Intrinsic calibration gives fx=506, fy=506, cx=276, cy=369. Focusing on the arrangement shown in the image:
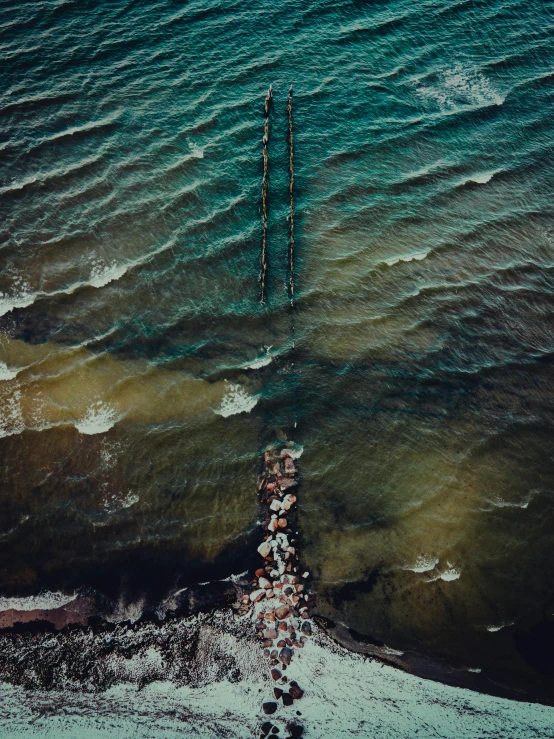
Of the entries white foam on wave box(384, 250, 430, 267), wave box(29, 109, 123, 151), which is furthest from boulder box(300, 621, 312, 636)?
wave box(29, 109, 123, 151)

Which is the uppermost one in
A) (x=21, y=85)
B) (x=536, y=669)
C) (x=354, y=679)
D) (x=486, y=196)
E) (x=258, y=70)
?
(x=21, y=85)

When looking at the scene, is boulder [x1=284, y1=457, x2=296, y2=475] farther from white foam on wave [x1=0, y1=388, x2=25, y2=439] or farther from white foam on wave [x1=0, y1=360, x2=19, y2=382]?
white foam on wave [x1=0, y1=360, x2=19, y2=382]

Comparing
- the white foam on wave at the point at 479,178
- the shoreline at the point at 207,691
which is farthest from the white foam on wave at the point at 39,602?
the white foam on wave at the point at 479,178

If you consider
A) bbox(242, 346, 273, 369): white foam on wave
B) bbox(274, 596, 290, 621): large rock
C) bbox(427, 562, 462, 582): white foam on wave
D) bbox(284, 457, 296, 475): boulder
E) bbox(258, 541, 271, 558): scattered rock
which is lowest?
bbox(427, 562, 462, 582): white foam on wave

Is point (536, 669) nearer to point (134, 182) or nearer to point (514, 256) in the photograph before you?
point (514, 256)

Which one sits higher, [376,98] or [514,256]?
[376,98]

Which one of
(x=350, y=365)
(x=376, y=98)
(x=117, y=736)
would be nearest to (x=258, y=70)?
(x=376, y=98)

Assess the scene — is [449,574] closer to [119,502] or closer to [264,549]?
[264,549]
